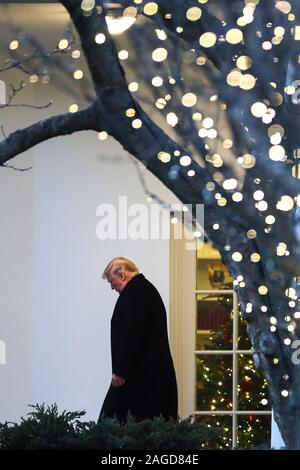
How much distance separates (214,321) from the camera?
7.95 meters

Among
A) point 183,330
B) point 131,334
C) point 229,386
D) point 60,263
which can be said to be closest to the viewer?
point 131,334

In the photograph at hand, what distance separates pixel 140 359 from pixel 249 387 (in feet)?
5.47

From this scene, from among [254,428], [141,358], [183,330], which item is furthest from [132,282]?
[254,428]

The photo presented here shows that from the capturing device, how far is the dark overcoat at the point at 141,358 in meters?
6.42

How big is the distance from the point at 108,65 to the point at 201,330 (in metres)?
4.04

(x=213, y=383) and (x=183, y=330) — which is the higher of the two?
(x=183, y=330)

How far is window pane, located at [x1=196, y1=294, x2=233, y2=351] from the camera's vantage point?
26.0 ft

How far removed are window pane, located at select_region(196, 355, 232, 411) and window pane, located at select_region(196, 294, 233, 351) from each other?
99mm

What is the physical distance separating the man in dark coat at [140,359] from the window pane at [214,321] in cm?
138

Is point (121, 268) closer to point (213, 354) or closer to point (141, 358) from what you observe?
point (141, 358)

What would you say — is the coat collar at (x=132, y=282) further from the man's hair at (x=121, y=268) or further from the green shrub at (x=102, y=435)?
the green shrub at (x=102, y=435)

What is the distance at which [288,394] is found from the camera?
4336 mm

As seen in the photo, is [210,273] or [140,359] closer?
[140,359]

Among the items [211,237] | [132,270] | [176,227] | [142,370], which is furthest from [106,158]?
[211,237]
